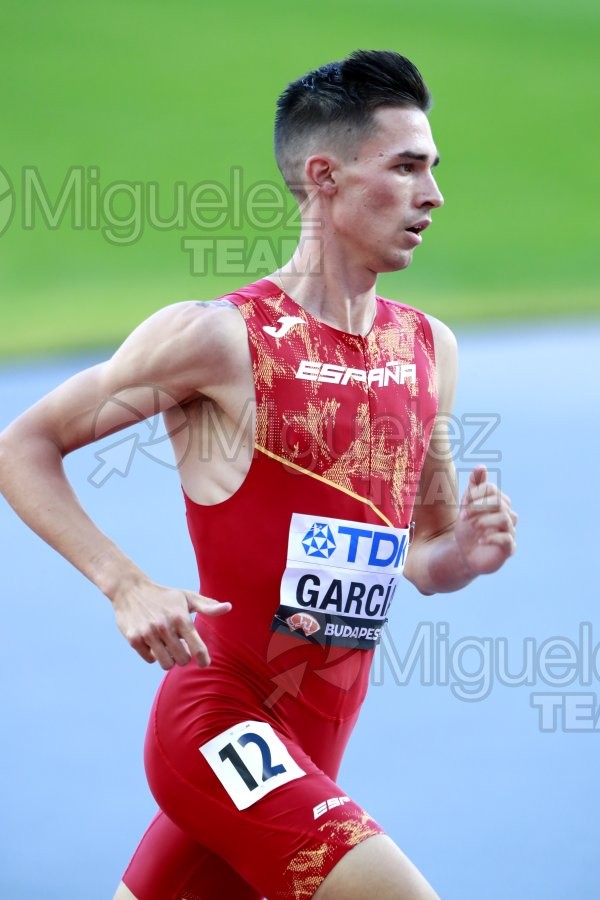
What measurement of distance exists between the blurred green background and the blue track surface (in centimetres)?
64

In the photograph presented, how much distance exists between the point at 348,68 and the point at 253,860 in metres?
1.28

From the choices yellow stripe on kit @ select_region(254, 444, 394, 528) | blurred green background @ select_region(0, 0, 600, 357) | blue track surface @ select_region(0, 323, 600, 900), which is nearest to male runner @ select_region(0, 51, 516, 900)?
yellow stripe on kit @ select_region(254, 444, 394, 528)

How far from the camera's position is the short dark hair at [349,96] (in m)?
2.23

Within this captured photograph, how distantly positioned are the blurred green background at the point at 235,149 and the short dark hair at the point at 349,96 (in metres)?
2.77

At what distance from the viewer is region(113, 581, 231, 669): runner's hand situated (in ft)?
A: 6.03

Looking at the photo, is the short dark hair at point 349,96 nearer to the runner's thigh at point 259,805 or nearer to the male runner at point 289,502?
the male runner at point 289,502

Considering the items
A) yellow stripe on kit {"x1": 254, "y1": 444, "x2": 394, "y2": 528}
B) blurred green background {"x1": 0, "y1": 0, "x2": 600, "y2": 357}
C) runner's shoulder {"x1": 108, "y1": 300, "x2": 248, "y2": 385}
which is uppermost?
blurred green background {"x1": 0, "y1": 0, "x2": 600, "y2": 357}

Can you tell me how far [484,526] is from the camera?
219 centimetres

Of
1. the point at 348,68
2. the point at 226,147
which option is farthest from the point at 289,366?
the point at 226,147

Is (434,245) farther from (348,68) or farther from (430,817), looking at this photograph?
(348,68)

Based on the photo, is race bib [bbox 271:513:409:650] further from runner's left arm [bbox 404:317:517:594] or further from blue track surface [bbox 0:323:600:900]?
blue track surface [bbox 0:323:600:900]

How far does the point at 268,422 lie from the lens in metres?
2.09

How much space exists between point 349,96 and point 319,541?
0.75 meters

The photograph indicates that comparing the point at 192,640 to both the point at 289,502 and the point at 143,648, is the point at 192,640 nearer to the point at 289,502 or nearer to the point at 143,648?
the point at 143,648
